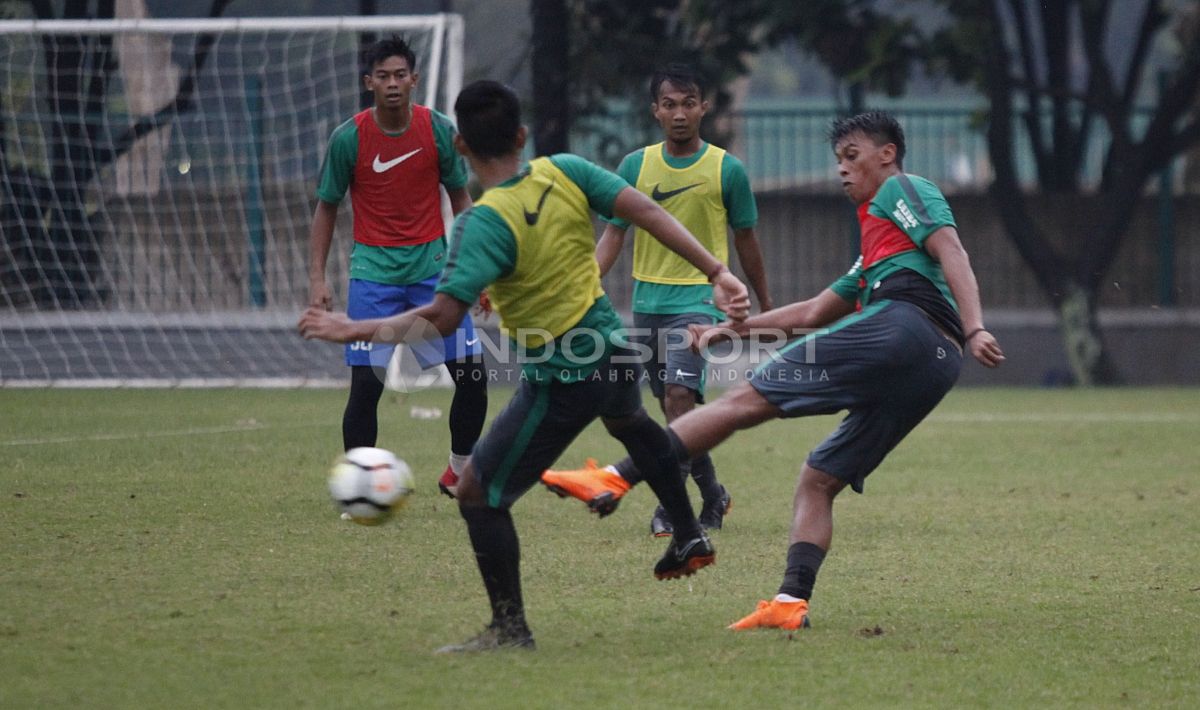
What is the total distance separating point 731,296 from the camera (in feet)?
16.7

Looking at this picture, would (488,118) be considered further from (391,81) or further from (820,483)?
(391,81)

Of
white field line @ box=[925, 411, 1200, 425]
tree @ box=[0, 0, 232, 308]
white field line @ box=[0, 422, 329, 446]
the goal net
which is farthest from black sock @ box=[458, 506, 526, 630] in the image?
tree @ box=[0, 0, 232, 308]

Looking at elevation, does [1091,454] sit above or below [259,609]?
below

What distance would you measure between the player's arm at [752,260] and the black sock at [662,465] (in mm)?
2410

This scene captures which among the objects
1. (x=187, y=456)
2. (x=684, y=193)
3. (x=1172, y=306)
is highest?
(x=684, y=193)

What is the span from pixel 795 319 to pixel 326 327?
182cm

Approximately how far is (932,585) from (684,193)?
2375mm

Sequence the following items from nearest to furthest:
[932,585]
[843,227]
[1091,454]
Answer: [932,585] → [1091,454] → [843,227]

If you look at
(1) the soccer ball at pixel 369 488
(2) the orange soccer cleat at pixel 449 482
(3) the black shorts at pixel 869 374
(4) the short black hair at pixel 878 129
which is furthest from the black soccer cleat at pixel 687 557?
(2) the orange soccer cleat at pixel 449 482

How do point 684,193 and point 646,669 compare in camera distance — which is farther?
point 684,193

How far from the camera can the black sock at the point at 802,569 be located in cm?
526

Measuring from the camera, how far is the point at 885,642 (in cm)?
508

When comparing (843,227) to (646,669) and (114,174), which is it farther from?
(646,669)

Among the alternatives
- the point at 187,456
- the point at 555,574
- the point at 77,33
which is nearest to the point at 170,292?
the point at 77,33
